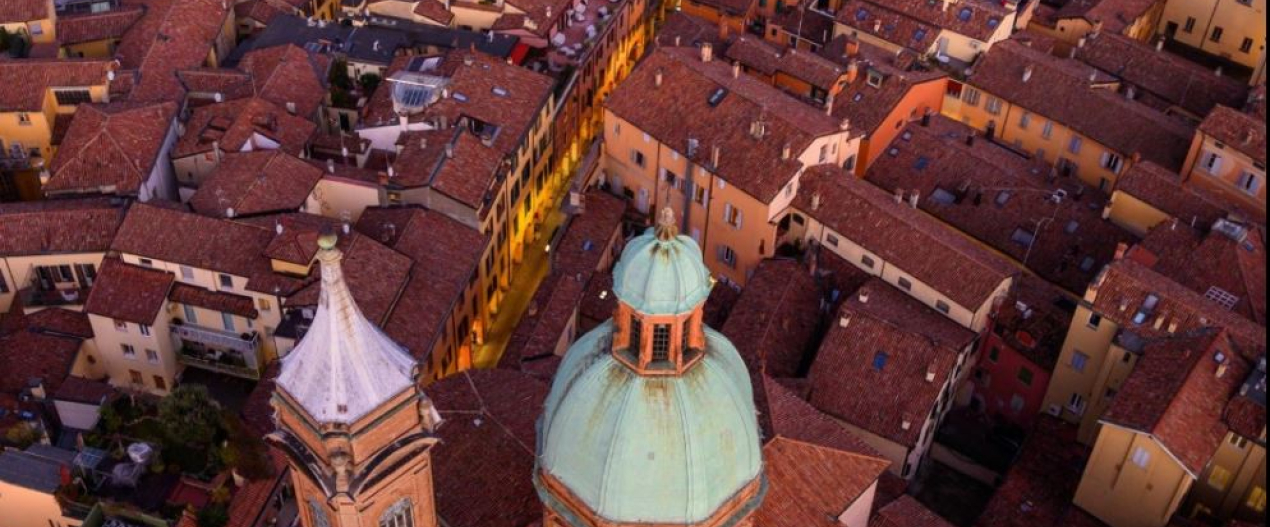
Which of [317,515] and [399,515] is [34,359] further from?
[399,515]

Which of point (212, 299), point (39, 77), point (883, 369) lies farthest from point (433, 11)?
point (883, 369)

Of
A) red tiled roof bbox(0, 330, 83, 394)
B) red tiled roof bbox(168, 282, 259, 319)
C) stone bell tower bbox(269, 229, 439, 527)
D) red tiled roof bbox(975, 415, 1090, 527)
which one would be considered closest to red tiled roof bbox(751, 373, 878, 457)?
red tiled roof bbox(975, 415, 1090, 527)

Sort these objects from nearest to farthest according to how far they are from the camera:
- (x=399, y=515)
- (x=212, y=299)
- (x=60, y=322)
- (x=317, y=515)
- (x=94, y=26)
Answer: (x=399, y=515), (x=317, y=515), (x=212, y=299), (x=60, y=322), (x=94, y=26)

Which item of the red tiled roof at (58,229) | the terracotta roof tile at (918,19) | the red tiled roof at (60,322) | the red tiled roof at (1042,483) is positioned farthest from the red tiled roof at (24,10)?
the red tiled roof at (1042,483)

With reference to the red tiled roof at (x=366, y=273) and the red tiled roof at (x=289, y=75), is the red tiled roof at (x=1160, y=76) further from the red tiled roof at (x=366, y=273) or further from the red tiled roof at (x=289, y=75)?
the red tiled roof at (x=289, y=75)

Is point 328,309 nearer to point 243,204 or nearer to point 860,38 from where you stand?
point 243,204
